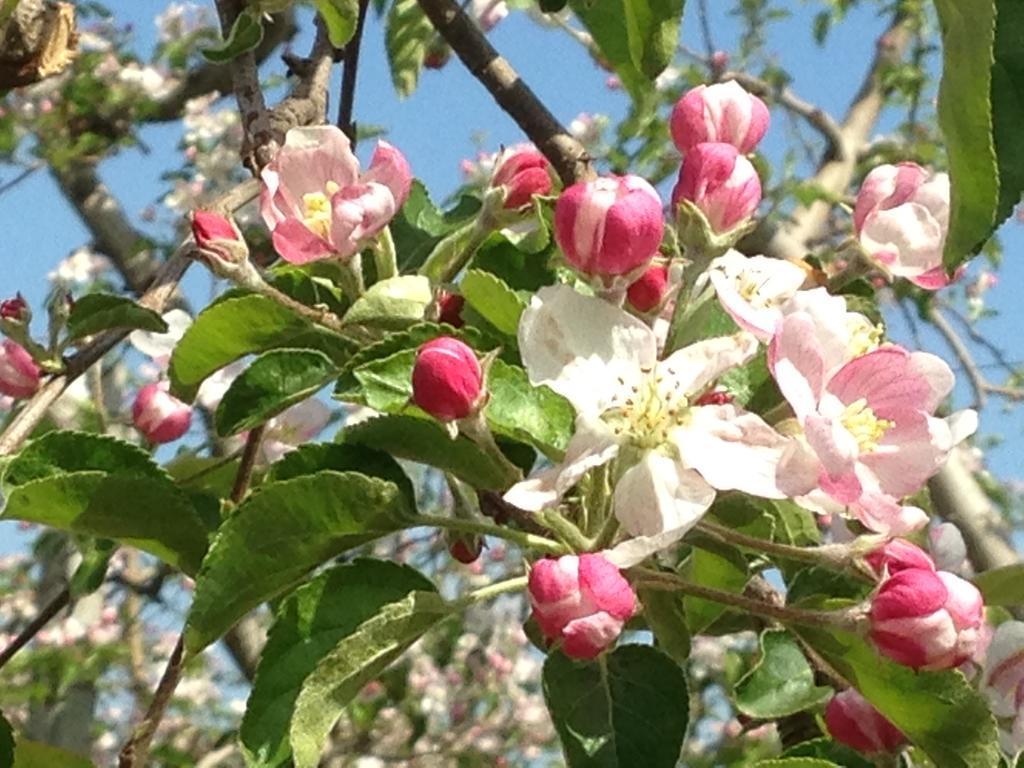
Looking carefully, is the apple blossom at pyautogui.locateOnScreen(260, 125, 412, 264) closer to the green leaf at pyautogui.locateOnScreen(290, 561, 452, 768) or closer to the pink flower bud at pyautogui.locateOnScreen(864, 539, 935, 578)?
the green leaf at pyautogui.locateOnScreen(290, 561, 452, 768)

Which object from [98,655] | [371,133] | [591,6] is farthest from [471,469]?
[98,655]

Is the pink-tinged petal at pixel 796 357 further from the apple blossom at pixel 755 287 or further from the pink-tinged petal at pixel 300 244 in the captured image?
the pink-tinged petal at pixel 300 244

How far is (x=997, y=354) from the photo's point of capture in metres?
4.70

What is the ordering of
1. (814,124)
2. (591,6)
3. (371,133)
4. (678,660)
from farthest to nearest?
(814,124), (371,133), (591,6), (678,660)

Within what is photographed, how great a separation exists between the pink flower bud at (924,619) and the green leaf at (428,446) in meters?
0.24

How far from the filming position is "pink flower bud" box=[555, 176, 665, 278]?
0.85m

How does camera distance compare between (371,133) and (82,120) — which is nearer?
(371,133)

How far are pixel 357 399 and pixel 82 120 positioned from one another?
392cm

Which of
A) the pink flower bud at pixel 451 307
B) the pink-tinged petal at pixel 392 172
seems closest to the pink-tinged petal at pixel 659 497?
the pink flower bud at pixel 451 307

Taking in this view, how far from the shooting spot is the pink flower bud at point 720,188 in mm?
921

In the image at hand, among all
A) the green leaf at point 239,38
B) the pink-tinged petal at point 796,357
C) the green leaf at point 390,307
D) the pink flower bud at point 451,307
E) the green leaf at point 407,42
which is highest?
the green leaf at point 239,38

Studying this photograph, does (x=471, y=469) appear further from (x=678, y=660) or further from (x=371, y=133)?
(x=371, y=133)

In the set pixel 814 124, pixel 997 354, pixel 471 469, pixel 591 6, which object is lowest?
pixel 997 354

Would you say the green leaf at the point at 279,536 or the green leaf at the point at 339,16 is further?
the green leaf at the point at 339,16
